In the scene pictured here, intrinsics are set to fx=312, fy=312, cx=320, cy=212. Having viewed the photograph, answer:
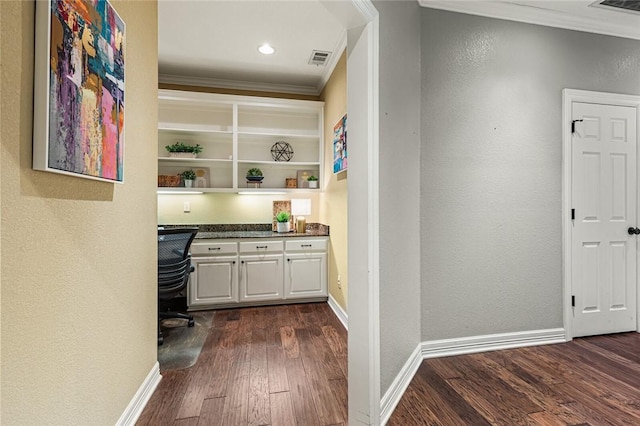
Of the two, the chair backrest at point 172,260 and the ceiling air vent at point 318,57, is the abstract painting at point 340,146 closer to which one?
the ceiling air vent at point 318,57

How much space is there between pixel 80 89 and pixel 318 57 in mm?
2616

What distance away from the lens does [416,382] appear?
2061mm

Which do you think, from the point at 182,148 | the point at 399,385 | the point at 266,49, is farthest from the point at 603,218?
the point at 182,148

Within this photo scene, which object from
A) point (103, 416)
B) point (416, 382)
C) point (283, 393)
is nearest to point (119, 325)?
point (103, 416)

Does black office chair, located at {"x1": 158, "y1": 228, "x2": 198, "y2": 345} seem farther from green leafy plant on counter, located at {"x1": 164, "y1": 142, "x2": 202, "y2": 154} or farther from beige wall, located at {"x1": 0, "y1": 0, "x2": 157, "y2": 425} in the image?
green leafy plant on counter, located at {"x1": 164, "y1": 142, "x2": 202, "y2": 154}

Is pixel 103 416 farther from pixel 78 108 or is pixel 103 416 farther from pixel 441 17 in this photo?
pixel 441 17

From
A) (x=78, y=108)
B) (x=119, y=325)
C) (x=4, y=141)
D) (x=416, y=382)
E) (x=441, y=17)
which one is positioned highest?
(x=441, y=17)

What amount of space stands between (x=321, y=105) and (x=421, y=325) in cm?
279

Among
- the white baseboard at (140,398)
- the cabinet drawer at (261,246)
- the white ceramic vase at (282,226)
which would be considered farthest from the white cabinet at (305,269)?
the white baseboard at (140,398)

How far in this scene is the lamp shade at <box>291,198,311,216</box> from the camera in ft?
13.6

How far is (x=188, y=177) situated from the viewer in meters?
3.77

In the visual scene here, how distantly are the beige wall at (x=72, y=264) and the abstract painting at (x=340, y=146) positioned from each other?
1676 millimetres

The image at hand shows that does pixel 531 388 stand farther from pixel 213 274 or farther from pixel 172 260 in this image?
pixel 213 274

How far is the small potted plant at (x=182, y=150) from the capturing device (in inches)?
146
